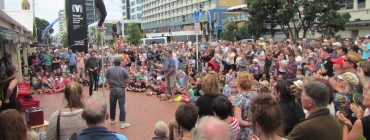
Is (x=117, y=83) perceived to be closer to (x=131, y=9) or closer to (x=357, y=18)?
(x=357, y=18)

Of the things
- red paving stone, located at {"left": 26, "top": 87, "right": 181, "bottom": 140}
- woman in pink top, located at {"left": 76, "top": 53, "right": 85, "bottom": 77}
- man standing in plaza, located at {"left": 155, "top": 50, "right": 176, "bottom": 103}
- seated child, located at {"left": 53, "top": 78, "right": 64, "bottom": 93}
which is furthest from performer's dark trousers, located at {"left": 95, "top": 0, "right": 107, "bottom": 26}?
woman in pink top, located at {"left": 76, "top": 53, "right": 85, "bottom": 77}

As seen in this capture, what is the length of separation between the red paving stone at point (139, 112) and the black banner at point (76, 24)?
904cm

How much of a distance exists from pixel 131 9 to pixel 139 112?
121 metres

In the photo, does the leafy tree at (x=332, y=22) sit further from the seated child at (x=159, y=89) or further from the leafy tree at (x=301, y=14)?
Answer: the seated child at (x=159, y=89)

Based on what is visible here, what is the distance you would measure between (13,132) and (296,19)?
1297 inches

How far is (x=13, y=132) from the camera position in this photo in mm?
2781

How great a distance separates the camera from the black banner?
875 inches

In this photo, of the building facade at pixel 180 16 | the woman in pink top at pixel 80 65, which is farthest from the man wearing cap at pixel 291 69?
the building facade at pixel 180 16

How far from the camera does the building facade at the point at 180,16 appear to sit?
227ft

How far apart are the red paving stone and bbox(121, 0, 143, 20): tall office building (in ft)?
351

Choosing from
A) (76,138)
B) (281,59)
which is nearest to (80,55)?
(281,59)

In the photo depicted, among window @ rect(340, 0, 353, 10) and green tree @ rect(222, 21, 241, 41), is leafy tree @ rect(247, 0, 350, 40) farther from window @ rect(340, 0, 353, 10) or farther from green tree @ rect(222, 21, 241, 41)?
green tree @ rect(222, 21, 241, 41)

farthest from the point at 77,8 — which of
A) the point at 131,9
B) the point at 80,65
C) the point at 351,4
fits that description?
the point at 131,9

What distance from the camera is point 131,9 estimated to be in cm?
12544
